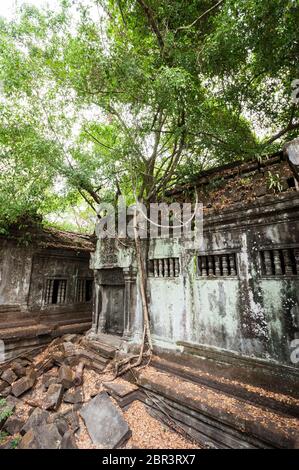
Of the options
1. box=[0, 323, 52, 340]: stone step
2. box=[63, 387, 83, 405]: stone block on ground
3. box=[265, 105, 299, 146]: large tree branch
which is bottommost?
box=[63, 387, 83, 405]: stone block on ground

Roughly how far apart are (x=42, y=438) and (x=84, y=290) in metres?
6.65

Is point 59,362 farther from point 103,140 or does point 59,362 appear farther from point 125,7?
point 125,7

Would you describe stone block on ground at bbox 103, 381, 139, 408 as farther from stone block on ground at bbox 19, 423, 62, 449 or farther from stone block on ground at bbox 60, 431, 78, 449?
stone block on ground at bbox 19, 423, 62, 449

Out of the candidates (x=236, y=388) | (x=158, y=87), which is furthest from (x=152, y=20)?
(x=236, y=388)

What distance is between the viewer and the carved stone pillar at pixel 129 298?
6238 mm

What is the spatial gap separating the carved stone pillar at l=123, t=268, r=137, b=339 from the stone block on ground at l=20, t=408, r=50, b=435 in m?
2.40

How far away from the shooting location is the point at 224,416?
3.47 metres

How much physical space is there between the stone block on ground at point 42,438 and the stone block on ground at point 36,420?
0.24 meters

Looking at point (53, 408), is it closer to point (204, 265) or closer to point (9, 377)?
point (9, 377)

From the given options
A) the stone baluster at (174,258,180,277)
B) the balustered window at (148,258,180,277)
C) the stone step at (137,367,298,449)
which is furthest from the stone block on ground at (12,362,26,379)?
the stone baluster at (174,258,180,277)

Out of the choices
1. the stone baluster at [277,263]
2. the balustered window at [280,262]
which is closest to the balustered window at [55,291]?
the balustered window at [280,262]

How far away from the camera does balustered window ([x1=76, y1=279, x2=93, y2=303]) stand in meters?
9.94

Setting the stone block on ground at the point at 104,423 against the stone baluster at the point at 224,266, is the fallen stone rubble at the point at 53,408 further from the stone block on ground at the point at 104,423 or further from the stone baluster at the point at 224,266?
the stone baluster at the point at 224,266

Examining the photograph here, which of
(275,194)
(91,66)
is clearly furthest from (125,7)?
(275,194)
